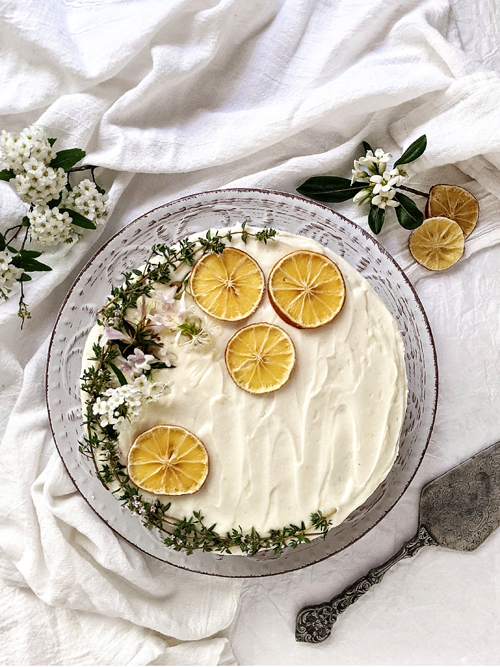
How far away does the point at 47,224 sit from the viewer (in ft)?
5.78

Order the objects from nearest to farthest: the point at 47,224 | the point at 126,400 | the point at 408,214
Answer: the point at 126,400 → the point at 47,224 → the point at 408,214

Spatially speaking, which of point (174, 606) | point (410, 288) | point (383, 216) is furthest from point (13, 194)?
point (174, 606)

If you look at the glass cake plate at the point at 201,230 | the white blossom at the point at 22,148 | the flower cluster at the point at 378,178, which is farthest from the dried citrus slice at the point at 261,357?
the white blossom at the point at 22,148

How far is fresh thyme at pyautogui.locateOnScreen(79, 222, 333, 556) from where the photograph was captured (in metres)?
1.60

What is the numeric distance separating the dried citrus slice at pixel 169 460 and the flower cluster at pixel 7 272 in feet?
2.12

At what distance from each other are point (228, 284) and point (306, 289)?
22cm

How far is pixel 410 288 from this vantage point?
186 cm

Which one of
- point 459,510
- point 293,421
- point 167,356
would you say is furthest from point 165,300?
point 459,510

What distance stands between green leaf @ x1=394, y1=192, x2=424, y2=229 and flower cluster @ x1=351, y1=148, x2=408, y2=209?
0.03 metres

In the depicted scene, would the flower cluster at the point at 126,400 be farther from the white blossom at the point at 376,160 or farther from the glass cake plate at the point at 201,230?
the white blossom at the point at 376,160

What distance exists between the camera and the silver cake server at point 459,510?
6.44 feet

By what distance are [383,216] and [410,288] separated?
25 cm

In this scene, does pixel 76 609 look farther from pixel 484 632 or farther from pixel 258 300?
pixel 484 632

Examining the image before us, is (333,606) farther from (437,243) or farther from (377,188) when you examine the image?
(377,188)
